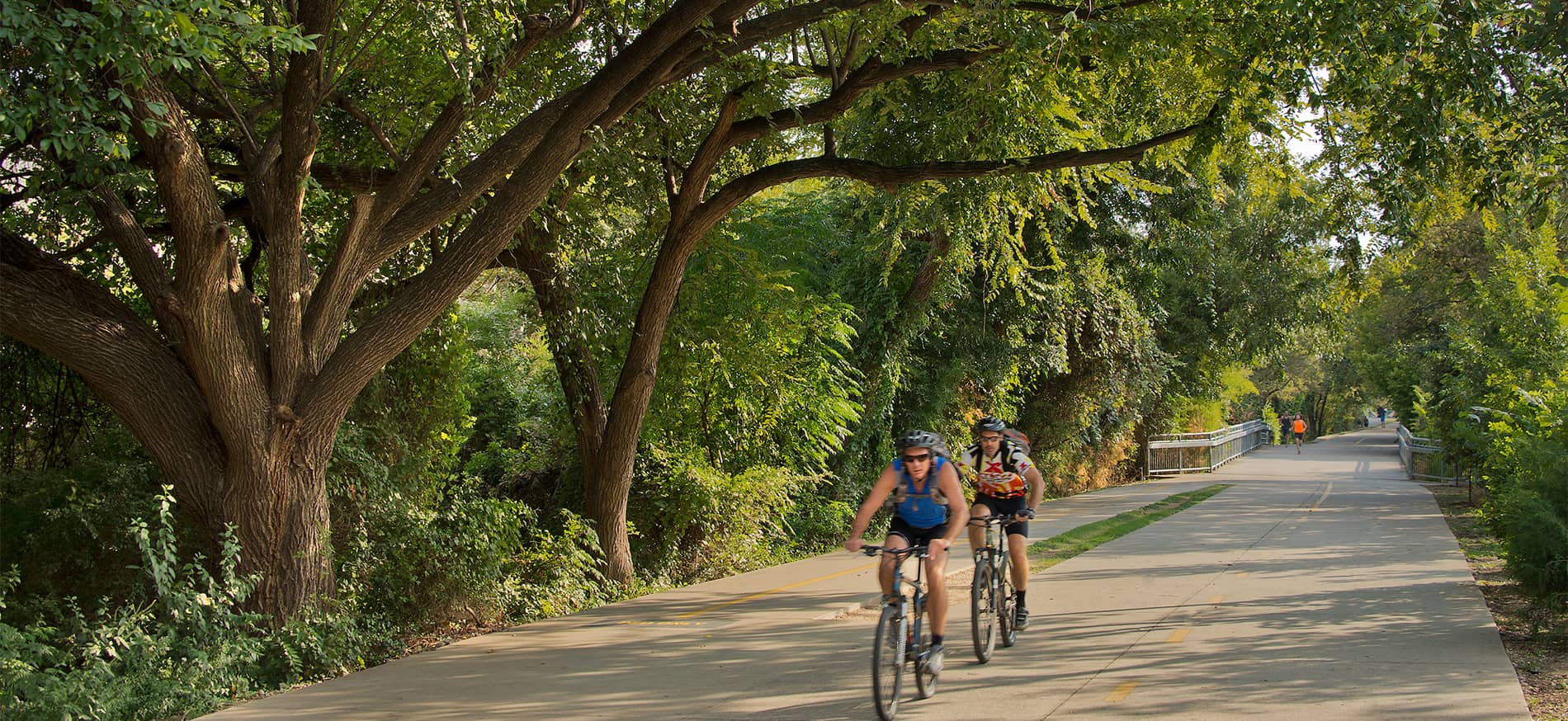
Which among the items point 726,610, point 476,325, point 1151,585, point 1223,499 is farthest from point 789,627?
point 1223,499

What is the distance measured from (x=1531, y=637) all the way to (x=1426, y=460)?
25415 millimetres

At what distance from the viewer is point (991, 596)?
328 inches

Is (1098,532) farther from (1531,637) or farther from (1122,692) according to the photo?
(1122,692)

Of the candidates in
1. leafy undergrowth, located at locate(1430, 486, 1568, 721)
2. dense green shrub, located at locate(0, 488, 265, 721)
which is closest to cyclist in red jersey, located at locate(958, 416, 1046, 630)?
leafy undergrowth, located at locate(1430, 486, 1568, 721)

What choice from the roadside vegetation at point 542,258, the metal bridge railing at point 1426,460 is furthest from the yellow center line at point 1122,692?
the metal bridge railing at point 1426,460

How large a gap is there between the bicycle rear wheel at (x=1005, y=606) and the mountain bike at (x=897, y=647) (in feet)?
5.09

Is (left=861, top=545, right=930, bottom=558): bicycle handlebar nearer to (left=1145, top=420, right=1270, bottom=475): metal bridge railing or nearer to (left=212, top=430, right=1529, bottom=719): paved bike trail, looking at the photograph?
(left=212, top=430, right=1529, bottom=719): paved bike trail

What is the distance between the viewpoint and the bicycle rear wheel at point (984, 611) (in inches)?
319

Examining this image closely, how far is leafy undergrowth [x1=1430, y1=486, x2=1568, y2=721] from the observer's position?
7.23m

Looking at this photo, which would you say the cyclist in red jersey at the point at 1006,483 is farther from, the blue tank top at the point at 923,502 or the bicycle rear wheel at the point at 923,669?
the bicycle rear wheel at the point at 923,669

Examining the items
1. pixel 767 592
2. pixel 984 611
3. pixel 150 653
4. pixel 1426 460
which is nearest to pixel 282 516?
pixel 150 653

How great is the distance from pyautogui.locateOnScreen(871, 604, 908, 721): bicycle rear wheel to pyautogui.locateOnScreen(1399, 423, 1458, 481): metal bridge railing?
887 inches

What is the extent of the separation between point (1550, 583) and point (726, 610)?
679 centimetres

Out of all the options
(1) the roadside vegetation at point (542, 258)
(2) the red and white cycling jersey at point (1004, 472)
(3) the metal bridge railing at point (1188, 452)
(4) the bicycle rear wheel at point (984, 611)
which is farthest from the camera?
(3) the metal bridge railing at point (1188, 452)
